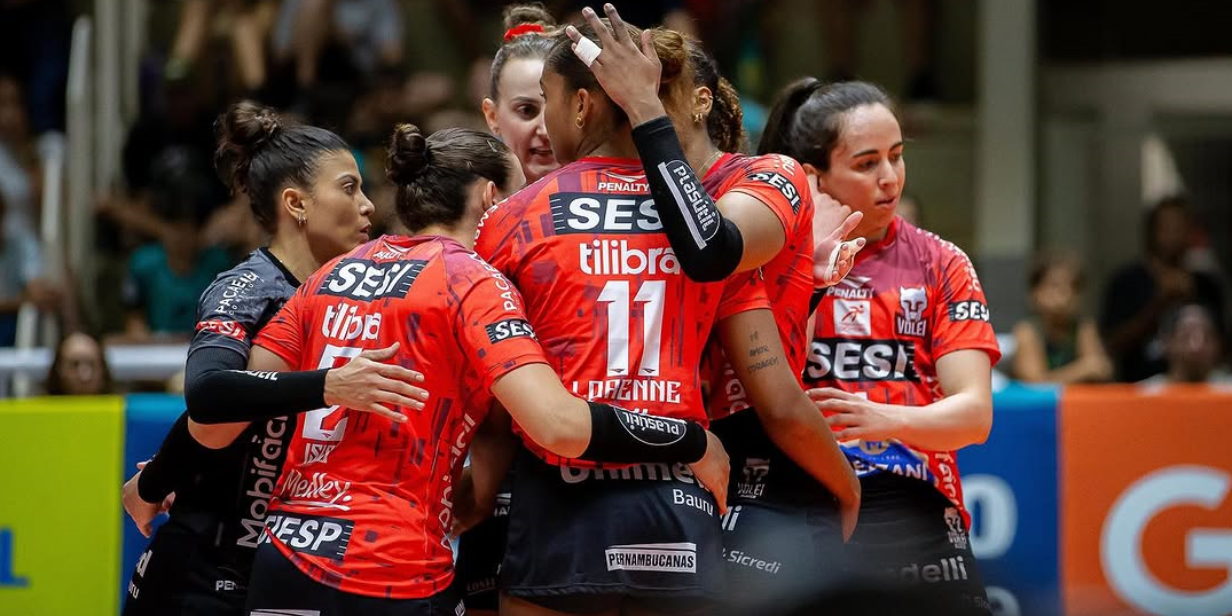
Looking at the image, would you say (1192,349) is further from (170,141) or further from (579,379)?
(170,141)

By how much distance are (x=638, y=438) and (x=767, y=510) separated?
63cm

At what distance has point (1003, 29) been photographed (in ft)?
32.1

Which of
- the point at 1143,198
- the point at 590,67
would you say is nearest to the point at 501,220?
the point at 590,67

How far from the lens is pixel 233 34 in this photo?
10.1 metres

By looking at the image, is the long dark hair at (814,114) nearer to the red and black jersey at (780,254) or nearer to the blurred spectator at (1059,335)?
the red and black jersey at (780,254)

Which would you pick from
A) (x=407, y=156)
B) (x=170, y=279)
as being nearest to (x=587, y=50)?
(x=407, y=156)

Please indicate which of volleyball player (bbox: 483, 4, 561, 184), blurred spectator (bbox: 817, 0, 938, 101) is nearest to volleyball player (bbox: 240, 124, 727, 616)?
volleyball player (bbox: 483, 4, 561, 184)

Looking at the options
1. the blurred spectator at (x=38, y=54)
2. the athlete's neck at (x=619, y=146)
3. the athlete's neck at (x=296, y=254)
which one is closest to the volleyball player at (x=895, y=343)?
the athlete's neck at (x=619, y=146)

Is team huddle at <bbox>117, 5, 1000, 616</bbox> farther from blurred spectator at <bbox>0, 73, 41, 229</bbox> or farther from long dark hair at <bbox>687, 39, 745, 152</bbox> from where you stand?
blurred spectator at <bbox>0, 73, 41, 229</bbox>

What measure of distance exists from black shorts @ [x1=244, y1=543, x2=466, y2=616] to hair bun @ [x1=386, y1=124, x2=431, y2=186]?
31.9 inches

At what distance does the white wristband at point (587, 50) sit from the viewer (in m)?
2.90

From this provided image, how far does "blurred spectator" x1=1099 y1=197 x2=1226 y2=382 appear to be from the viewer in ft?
27.5

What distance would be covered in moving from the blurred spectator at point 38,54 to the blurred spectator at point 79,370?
3704 mm

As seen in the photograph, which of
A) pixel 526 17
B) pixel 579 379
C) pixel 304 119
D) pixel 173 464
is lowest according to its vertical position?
pixel 173 464
